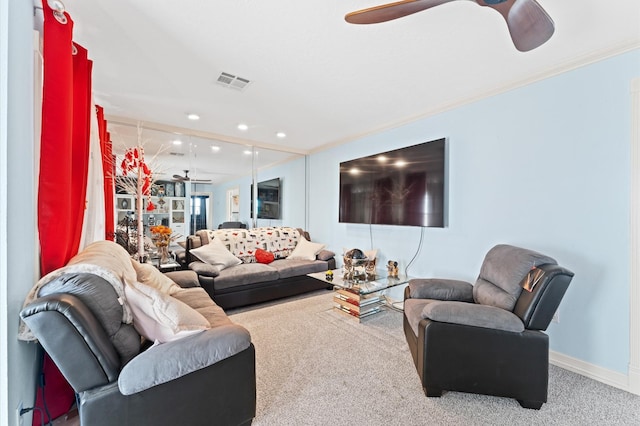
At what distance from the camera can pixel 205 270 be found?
3162mm

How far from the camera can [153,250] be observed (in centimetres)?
354

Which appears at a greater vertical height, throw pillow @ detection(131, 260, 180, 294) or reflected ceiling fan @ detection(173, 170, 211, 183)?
reflected ceiling fan @ detection(173, 170, 211, 183)

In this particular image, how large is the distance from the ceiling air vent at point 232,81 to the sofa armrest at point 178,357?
214cm

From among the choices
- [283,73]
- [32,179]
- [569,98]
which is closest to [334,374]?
[32,179]

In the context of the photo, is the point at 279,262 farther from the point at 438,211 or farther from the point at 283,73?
the point at 283,73

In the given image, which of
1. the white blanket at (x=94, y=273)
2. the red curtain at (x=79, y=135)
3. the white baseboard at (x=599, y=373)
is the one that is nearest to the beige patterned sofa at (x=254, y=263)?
the red curtain at (x=79, y=135)

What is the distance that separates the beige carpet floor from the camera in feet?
5.17

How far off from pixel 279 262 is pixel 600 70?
12.7 ft

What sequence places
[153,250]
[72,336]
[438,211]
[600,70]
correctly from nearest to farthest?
[72,336] → [600,70] → [438,211] → [153,250]

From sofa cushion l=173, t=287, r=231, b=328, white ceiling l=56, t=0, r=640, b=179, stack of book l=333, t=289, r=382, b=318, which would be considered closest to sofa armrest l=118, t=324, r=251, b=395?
sofa cushion l=173, t=287, r=231, b=328

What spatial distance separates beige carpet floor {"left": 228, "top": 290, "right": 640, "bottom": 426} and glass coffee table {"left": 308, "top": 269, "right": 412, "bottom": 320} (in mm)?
395

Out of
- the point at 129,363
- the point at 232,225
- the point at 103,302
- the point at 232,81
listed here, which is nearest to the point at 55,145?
the point at 103,302

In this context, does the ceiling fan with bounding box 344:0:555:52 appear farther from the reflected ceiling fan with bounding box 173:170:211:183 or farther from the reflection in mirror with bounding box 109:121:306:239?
the reflected ceiling fan with bounding box 173:170:211:183

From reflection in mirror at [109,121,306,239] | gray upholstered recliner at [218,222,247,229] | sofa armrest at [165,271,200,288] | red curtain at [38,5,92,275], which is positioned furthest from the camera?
gray upholstered recliner at [218,222,247,229]
